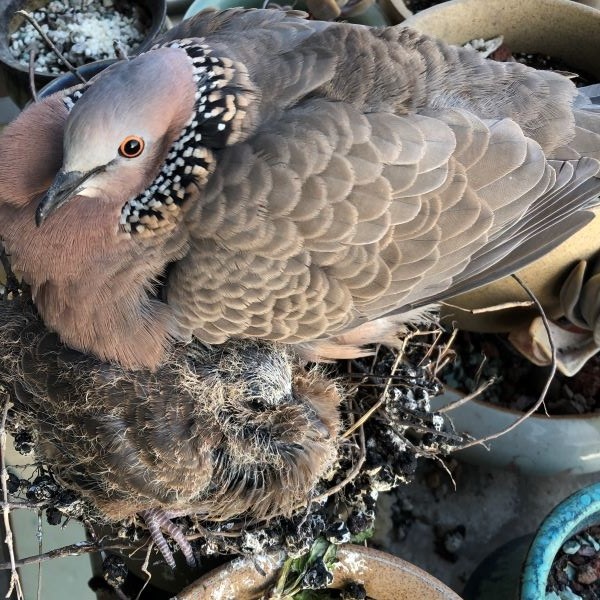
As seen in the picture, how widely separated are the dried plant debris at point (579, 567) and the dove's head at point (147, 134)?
781mm

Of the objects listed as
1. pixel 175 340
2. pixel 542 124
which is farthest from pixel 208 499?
pixel 542 124

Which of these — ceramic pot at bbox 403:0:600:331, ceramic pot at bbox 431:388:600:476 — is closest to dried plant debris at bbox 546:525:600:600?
ceramic pot at bbox 431:388:600:476

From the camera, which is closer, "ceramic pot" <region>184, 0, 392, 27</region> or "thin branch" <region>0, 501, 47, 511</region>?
"thin branch" <region>0, 501, 47, 511</region>

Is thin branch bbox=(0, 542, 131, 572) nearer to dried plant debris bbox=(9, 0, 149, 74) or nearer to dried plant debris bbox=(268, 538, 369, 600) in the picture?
dried plant debris bbox=(268, 538, 369, 600)

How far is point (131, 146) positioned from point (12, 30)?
88 centimetres

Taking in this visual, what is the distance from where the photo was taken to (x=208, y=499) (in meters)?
0.84

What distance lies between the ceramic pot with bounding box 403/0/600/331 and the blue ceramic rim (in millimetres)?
321

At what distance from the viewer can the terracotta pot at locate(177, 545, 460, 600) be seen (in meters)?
0.89

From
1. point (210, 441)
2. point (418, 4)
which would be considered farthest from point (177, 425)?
point (418, 4)

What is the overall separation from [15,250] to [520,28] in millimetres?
1008

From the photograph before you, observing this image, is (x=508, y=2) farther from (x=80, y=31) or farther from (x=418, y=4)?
(x=80, y=31)

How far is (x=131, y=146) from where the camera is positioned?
72 cm

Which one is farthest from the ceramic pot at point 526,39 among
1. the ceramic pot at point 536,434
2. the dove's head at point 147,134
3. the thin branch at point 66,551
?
the thin branch at point 66,551

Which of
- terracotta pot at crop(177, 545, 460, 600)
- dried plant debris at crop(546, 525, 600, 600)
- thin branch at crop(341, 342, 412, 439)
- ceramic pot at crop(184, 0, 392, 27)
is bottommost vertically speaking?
dried plant debris at crop(546, 525, 600, 600)
